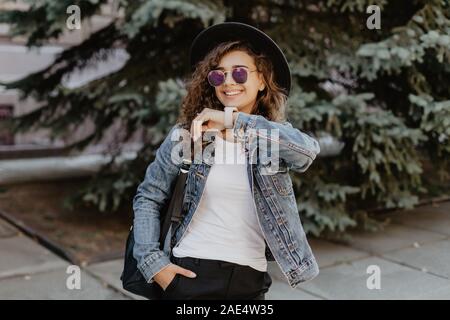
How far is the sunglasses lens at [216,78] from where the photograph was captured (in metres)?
2.24

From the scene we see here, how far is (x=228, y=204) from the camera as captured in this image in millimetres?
2230

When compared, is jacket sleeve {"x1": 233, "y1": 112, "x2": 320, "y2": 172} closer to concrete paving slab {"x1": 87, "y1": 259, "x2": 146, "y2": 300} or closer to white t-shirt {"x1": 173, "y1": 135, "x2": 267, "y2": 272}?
white t-shirt {"x1": 173, "y1": 135, "x2": 267, "y2": 272}

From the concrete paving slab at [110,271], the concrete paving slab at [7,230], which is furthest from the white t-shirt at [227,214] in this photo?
the concrete paving slab at [7,230]

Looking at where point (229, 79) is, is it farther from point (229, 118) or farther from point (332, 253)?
point (332, 253)

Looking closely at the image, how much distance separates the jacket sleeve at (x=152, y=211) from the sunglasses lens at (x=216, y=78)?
0.81ft

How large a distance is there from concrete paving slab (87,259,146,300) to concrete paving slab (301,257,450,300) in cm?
151

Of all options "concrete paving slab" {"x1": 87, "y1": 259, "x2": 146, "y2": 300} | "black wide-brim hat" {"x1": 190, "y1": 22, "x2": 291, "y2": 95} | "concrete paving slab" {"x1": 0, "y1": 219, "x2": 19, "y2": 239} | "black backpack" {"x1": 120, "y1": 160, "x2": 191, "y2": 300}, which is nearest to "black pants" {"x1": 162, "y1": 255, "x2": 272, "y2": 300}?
"black backpack" {"x1": 120, "y1": 160, "x2": 191, "y2": 300}

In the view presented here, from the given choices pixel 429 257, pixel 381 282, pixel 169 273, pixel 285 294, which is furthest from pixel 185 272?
pixel 429 257

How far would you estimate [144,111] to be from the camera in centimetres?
559

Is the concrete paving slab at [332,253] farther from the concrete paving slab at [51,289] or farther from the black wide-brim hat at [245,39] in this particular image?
the black wide-brim hat at [245,39]

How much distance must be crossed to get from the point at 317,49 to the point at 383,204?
76.0 inches

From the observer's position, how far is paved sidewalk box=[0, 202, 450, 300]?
457cm
